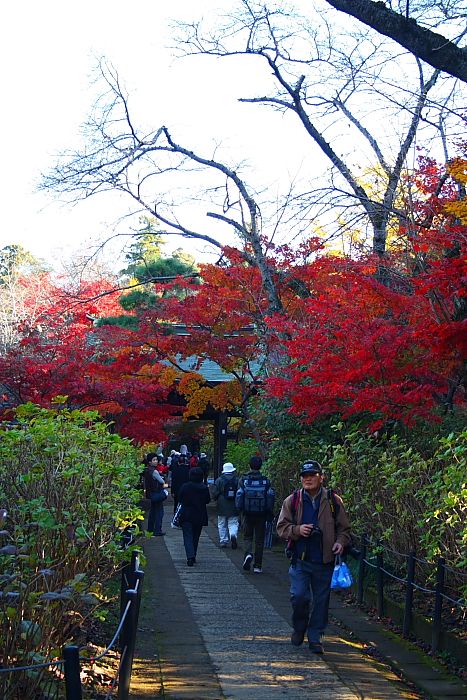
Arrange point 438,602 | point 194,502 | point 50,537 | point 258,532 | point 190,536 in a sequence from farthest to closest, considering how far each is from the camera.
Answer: point 190,536 < point 194,502 < point 258,532 < point 438,602 < point 50,537

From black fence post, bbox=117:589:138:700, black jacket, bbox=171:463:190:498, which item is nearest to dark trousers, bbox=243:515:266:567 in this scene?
black jacket, bbox=171:463:190:498

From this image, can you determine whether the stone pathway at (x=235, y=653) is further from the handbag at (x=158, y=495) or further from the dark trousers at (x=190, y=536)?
the handbag at (x=158, y=495)

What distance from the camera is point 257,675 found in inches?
262

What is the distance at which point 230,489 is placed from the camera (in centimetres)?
1459

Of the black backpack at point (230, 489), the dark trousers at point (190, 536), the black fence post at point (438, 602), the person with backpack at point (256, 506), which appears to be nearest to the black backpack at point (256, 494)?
the person with backpack at point (256, 506)

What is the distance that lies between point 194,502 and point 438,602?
633cm

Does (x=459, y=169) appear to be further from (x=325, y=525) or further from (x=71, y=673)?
(x=71, y=673)

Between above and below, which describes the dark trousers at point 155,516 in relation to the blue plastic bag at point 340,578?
above

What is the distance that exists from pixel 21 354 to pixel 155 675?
12494 mm

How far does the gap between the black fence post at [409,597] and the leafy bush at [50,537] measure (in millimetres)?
2602

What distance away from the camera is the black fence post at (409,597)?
793 cm

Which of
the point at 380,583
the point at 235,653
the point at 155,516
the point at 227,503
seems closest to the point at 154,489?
the point at 155,516

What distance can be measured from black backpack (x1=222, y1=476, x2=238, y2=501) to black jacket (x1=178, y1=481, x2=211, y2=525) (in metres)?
1.35

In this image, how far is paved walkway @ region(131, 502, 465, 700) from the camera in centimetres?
631
